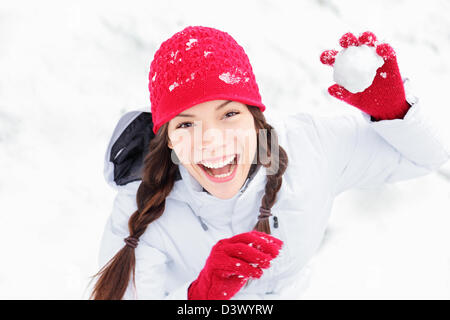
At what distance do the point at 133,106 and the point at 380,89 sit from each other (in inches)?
45.7

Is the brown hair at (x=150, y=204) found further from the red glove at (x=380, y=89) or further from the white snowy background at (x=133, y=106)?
the white snowy background at (x=133, y=106)

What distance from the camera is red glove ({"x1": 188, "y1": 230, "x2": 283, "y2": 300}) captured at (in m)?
1.06

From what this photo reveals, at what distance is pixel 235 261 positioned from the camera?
3.48ft

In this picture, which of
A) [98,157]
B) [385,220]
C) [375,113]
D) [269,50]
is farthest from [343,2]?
[98,157]

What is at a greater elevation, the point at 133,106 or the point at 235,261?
the point at 133,106

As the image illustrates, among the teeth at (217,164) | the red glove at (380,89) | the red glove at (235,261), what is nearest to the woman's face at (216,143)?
the teeth at (217,164)

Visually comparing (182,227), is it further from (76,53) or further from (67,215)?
(76,53)

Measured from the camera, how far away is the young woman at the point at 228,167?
3.24ft

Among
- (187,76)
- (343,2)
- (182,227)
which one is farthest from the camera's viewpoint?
(343,2)

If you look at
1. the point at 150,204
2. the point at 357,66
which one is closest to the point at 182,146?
the point at 150,204

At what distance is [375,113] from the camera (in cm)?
107

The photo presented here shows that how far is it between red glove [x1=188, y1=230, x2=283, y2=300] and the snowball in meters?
0.41

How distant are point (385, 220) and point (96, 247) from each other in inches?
43.2

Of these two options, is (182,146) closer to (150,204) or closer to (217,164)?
(217,164)
